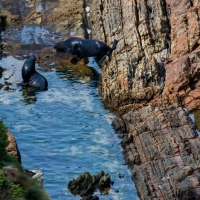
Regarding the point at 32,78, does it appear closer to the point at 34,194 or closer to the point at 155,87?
the point at 155,87

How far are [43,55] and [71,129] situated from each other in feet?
30.7

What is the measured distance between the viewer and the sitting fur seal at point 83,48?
29.4m

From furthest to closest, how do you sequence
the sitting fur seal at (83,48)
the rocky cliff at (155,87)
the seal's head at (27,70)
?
the sitting fur seal at (83,48) → the seal's head at (27,70) → the rocky cliff at (155,87)

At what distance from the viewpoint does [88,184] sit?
60.3 ft

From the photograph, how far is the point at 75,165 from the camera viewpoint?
20.1 metres

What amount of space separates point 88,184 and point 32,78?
1033cm

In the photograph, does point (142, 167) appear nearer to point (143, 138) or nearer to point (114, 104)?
point (143, 138)

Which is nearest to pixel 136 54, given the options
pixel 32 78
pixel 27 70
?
pixel 32 78

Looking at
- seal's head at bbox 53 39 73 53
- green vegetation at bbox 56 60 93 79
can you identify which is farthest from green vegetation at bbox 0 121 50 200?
seal's head at bbox 53 39 73 53

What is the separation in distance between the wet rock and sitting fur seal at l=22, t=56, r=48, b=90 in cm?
932

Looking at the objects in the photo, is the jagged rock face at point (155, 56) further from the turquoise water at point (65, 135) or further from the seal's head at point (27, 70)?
the seal's head at point (27, 70)

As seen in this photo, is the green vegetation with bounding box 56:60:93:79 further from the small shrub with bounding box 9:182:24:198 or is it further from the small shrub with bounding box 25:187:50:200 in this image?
the small shrub with bounding box 9:182:24:198

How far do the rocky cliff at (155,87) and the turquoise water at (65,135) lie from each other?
1.93 feet

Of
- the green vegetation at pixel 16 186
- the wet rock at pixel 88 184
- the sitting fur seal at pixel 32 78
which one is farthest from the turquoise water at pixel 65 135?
the green vegetation at pixel 16 186
